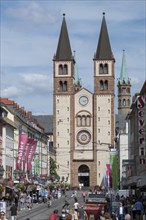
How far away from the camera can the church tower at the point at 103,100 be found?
143750 millimetres

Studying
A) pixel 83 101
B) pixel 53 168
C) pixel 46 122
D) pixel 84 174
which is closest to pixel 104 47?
pixel 83 101

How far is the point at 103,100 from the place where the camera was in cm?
14562

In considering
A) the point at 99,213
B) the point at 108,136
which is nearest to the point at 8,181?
the point at 99,213

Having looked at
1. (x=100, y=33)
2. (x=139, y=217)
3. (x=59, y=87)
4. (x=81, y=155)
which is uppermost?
(x=100, y=33)

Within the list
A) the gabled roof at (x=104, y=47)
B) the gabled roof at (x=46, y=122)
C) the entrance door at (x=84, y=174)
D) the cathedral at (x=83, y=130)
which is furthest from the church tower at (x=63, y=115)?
the gabled roof at (x=46, y=122)

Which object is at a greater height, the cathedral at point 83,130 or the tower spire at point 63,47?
the tower spire at point 63,47

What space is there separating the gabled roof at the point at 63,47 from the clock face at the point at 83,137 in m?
15.4

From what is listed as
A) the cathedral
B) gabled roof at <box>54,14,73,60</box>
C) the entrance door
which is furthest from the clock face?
gabled roof at <box>54,14,73,60</box>

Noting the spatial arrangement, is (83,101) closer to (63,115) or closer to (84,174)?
(63,115)

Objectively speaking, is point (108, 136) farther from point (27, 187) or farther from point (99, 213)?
point (99, 213)

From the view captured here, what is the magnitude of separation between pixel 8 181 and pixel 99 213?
124 ft

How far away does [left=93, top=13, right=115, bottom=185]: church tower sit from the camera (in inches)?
5659

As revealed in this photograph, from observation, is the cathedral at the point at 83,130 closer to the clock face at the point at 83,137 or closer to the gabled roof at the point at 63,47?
the clock face at the point at 83,137

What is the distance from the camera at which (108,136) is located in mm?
143750
